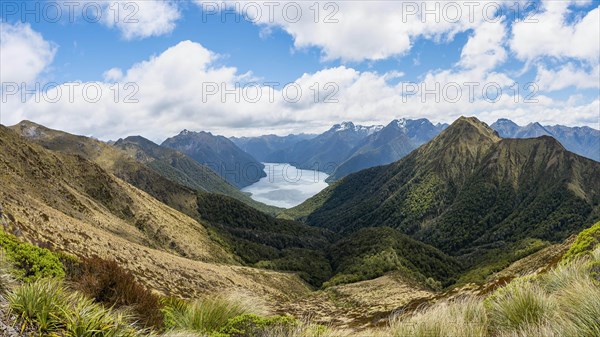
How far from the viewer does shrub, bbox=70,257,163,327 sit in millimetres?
8688

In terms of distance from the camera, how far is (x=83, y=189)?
88.9 m

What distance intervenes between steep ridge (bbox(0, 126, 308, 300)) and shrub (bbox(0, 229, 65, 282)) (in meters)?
5.23

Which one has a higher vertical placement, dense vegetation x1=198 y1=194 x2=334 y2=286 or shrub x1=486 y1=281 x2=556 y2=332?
shrub x1=486 y1=281 x2=556 y2=332

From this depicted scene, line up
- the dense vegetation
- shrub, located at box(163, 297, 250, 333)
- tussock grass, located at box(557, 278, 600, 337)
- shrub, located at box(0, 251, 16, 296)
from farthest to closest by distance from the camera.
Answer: the dense vegetation
shrub, located at box(163, 297, 250, 333)
shrub, located at box(0, 251, 16, 296)
tussock grass, located at box(557, 278, 600, 337)

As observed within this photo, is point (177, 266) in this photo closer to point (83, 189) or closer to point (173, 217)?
point (83, 189)

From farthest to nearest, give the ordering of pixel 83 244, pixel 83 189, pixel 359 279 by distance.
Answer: pixel 359 279
pixel 83 189
pixel 83 244

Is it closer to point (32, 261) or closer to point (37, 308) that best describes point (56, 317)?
point (37, 308)

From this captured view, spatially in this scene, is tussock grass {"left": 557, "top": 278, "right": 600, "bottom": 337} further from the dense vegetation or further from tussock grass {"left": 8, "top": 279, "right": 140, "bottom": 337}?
the dense vegetation

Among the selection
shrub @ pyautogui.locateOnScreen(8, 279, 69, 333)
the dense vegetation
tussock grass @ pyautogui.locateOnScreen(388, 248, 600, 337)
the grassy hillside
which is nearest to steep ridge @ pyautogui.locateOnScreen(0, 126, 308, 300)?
shrub @ pyautogui.locateOnScreen(8, 279, 69, 333)

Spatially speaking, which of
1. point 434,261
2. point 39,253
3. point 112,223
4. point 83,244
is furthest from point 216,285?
point 434,261

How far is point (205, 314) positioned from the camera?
905 centimetres

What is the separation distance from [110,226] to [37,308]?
65640 mm

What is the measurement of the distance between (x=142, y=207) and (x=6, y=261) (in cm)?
9644

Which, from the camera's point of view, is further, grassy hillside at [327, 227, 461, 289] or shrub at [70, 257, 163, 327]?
grassy hillside at [327, 227, 461, 289]
